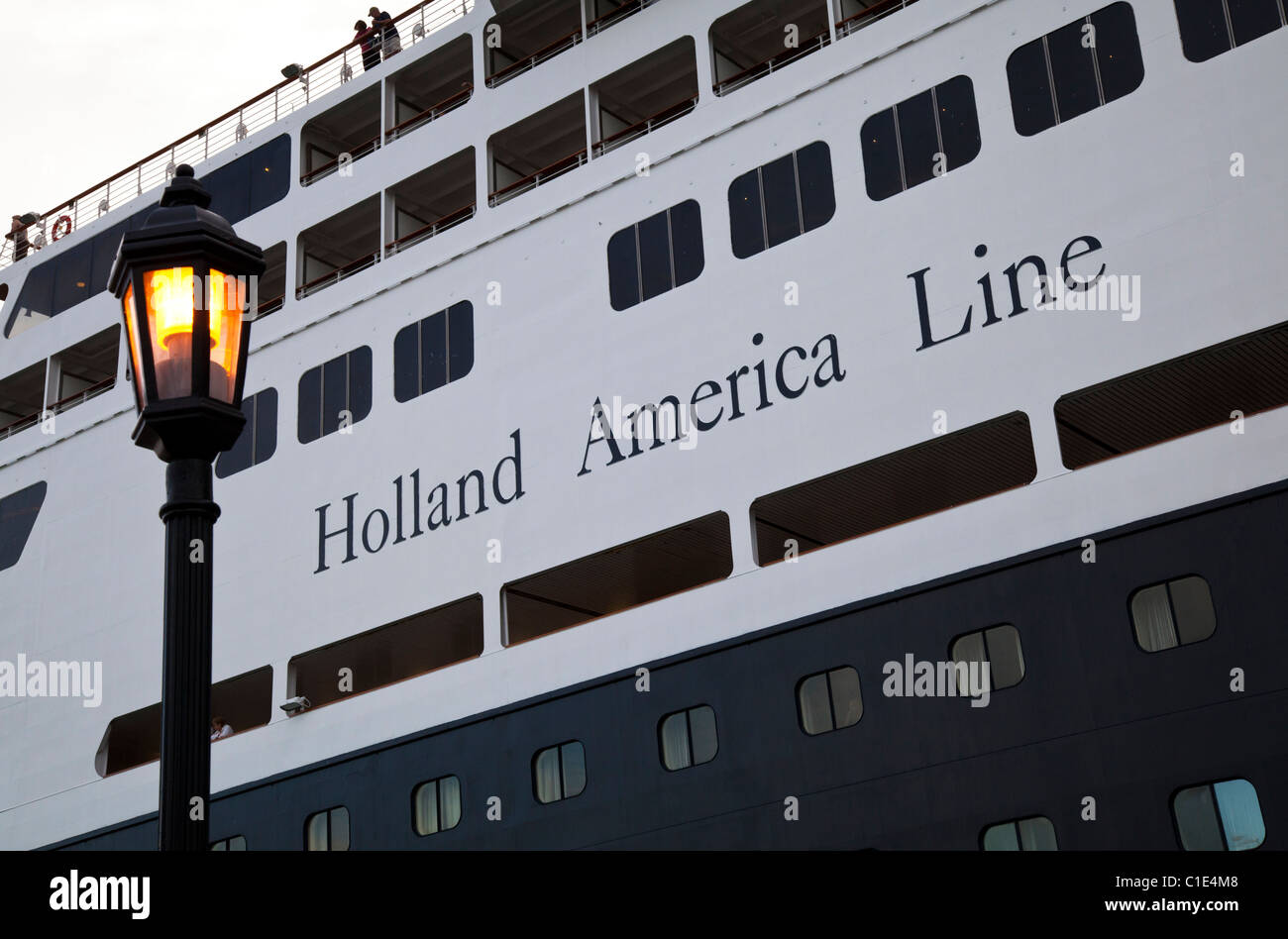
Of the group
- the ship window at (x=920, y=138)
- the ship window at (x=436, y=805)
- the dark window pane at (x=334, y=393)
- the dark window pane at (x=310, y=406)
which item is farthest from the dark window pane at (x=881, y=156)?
the dark window pane at (x=310, y=406)

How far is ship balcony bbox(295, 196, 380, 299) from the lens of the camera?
1566cm

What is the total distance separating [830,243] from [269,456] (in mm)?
6501

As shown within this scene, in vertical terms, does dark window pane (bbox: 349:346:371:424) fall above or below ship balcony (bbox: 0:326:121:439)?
below

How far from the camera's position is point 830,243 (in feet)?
38.0

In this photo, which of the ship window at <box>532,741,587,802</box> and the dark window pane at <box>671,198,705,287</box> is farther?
the dark window pane at <box>671,198,705,287</box>

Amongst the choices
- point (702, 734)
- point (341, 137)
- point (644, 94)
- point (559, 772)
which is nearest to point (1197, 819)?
point (702, 734)

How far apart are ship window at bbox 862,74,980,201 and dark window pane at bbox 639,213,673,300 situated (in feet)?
6.37

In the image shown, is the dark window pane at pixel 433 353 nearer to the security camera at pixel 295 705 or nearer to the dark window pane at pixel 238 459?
the dark window pane at pixel 238 459

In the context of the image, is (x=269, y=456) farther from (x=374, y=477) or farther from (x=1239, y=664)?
A: (x=1239, y=664)

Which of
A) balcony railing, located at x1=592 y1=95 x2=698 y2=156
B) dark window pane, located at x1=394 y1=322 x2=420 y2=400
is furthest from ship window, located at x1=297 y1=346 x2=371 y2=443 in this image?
balcony railing, located at x1=592 y1=95 x2=698 y2=156

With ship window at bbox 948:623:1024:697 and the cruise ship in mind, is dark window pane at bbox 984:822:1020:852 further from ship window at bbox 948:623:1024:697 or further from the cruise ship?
ship window at bbox 948:623:1024:697

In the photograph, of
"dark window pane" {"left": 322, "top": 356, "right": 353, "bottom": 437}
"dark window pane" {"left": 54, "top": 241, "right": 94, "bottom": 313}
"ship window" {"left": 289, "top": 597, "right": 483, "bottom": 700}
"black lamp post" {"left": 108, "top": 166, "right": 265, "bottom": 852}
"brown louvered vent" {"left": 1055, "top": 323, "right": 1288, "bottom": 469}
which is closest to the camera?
"black lamp post" {"left": 108, "top": 166, "right": 265, "bottom": 852}

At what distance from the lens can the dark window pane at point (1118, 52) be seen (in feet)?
34.4
